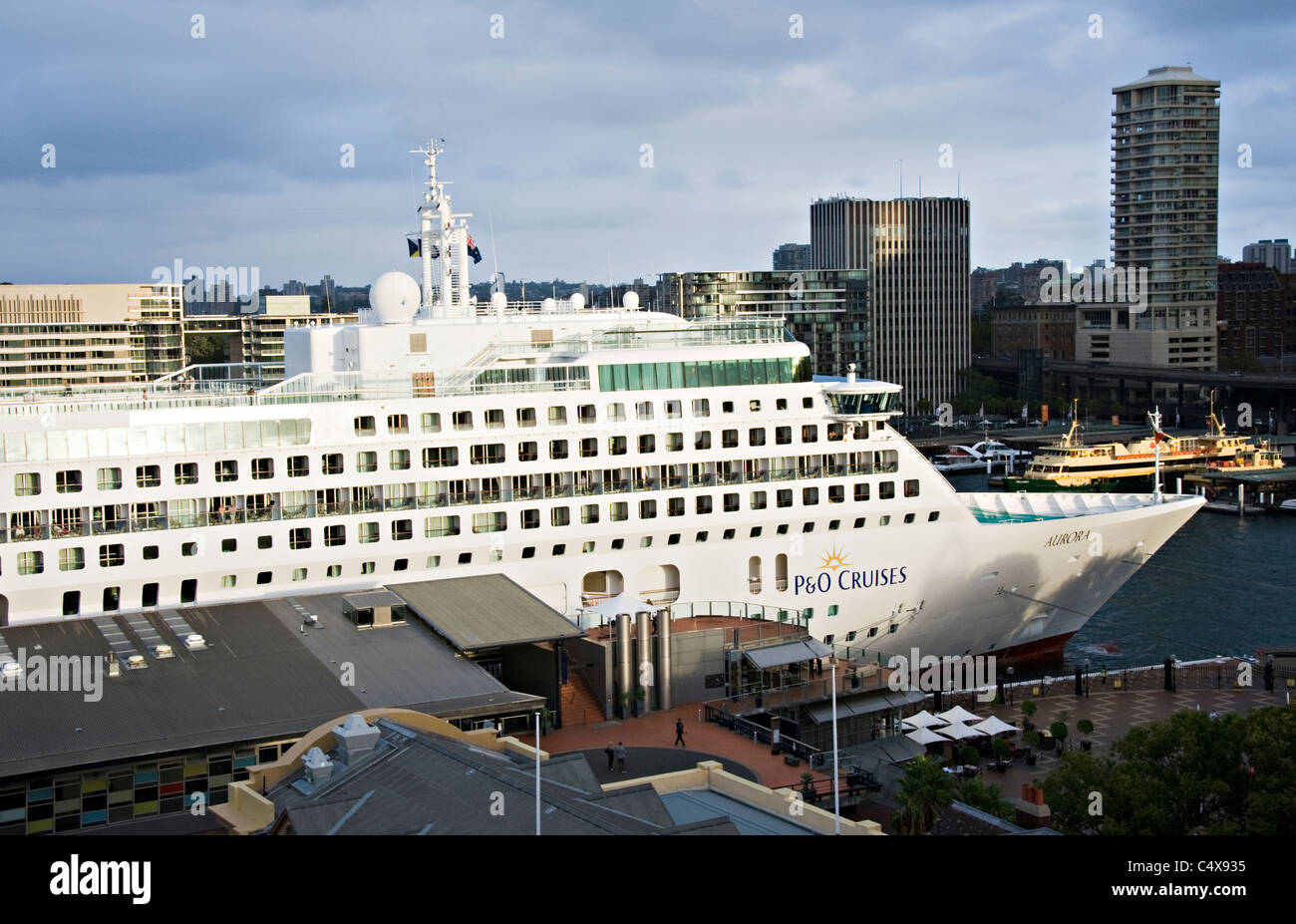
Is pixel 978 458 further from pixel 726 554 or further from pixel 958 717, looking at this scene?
pixel 958 717

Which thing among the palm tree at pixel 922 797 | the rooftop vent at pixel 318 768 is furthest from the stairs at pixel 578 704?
the rooftop vent at pixel 318 768

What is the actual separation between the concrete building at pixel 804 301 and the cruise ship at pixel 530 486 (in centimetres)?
8732

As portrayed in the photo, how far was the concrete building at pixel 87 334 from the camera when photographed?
369ft

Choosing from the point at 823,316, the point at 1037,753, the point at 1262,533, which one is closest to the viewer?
the point at 1037,753

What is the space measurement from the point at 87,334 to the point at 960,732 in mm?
101587

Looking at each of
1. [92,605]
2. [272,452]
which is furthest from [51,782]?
[272,452]

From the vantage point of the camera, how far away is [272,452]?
32031 millimetres

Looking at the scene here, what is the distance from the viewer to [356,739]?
18.8m

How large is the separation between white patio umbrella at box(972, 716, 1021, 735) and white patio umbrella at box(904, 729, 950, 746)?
32.2 inches

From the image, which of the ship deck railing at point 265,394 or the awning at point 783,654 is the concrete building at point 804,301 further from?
the awning at point 783,654

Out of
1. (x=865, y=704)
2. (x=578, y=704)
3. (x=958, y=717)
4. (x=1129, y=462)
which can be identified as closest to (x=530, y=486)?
(x=578, y=704)

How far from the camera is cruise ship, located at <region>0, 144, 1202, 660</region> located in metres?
30.7
